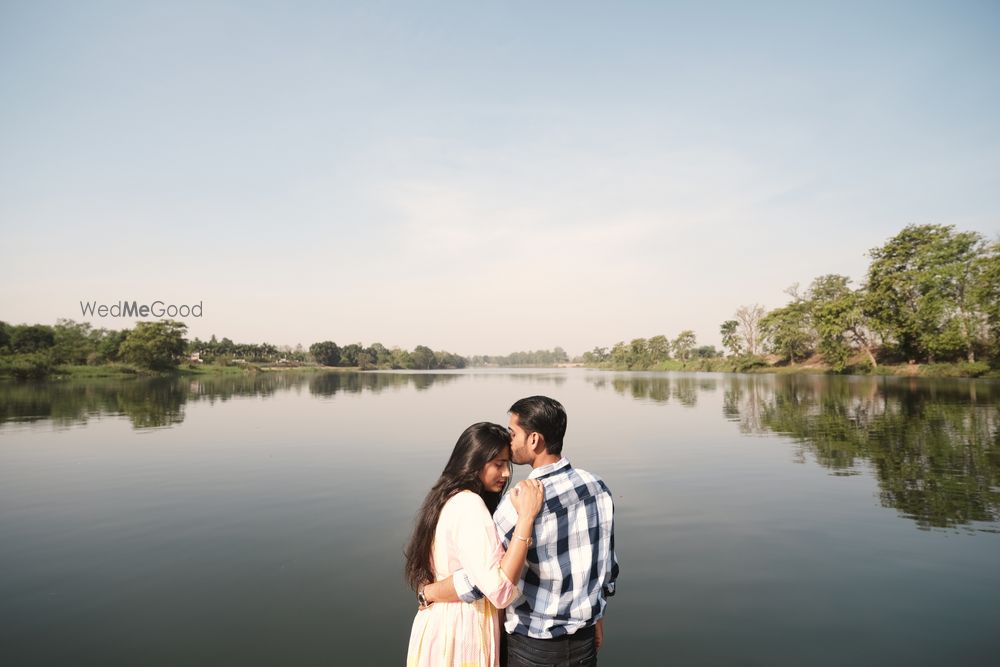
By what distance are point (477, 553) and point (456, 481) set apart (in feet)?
1.16

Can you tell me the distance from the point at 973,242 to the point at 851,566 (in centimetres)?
5890

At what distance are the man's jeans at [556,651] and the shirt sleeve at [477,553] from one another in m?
0.33

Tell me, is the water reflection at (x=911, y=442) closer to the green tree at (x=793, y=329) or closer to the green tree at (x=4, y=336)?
the green tree at (x=793, y=329)

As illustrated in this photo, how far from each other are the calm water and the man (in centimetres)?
252

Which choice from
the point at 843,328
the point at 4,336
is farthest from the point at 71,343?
the point at 843,328

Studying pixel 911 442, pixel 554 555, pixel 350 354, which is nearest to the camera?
pixel 554 555

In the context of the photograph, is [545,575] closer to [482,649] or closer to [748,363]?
[482,649]

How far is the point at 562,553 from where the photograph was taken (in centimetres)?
228

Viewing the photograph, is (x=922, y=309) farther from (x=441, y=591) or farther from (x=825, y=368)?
(x=441, y=591)

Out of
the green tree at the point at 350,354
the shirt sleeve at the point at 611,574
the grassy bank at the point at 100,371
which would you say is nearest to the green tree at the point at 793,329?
the shirt sleeve at the point at 611,574

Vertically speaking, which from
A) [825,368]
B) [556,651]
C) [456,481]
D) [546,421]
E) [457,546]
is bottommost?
[825,368]

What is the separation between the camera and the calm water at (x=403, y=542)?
4.60 metres

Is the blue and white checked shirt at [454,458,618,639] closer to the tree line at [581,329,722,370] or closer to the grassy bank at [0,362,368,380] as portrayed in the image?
the grassy bank at [0,362,368,380]

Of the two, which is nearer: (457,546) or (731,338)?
(457,546)
